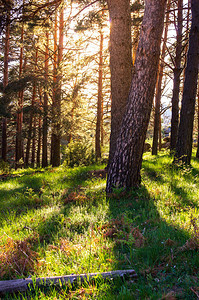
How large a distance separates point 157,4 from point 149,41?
0.83 meters

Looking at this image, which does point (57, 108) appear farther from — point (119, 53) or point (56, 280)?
point (56, 280)

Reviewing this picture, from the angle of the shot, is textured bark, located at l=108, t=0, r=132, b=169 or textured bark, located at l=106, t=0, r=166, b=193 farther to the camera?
textured bark, located at l=108, t=0, r=132, b=169

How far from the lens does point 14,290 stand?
7.56ft

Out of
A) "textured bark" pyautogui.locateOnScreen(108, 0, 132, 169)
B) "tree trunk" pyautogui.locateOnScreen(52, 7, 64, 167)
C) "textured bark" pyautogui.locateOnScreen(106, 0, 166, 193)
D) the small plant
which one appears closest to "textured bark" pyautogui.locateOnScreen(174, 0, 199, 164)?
"textured bark" pyautogui.locateOnScreen(108, 0, 132, 169)

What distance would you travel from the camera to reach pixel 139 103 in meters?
5.07

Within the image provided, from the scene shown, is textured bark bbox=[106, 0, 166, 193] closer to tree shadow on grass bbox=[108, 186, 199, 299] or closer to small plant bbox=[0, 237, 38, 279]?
tree shadow on grass bbox=[108, 186, 199, 299]

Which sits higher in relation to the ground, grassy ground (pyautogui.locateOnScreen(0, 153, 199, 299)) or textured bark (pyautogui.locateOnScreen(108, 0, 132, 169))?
textured bark (pyautogui.locateOnScreen(108, 0, 132, 169))

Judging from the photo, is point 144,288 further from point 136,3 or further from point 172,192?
point 136,3

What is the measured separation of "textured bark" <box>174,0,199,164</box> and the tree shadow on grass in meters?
4.95

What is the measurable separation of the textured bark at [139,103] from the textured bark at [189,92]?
128 inches

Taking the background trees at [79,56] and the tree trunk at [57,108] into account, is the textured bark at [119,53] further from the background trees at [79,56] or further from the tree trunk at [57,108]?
the tree trunk at [57,108]

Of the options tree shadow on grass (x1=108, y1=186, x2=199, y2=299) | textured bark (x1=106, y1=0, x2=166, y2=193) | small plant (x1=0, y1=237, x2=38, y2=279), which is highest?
textured bark (x1=106, y1=0, x2=166, y2=193)

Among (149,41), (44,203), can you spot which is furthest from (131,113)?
(44,203)

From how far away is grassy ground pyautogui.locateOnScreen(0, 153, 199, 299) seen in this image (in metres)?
2.18
